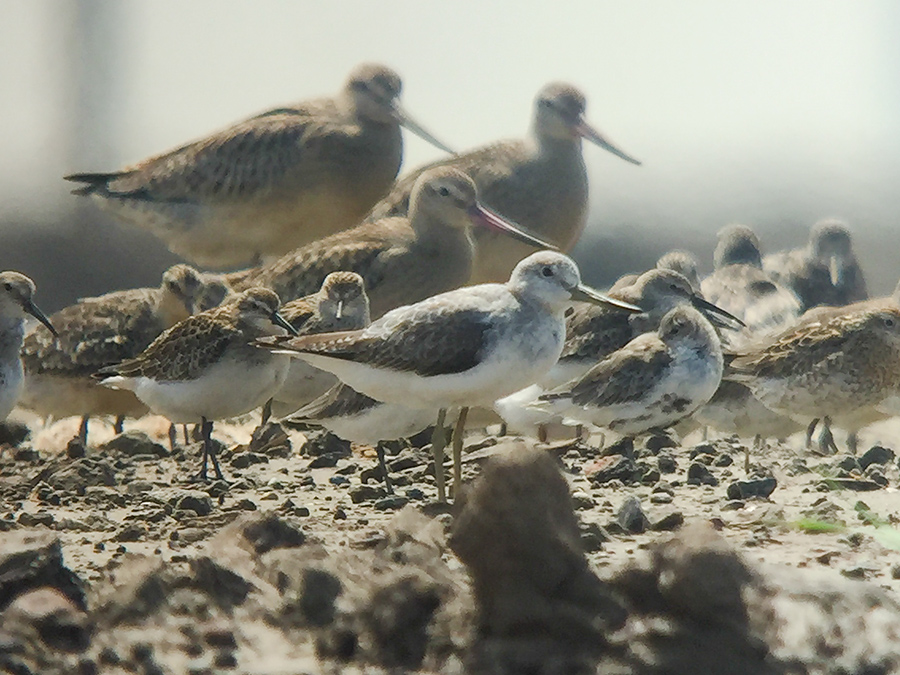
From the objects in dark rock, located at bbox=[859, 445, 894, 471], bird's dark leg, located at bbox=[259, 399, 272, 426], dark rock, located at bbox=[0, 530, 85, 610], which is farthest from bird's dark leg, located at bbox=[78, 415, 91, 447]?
dark rock, located at bbox=[859, 445, 894, 471]

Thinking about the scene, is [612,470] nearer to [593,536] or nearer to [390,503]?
[390,503]

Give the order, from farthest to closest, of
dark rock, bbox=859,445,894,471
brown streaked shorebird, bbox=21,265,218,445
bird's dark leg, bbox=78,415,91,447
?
brown streaked shorebird, bbox=21,265,218,445
bird's dark leg, bbox=78,415,91,447
dark rock, bbox=859,445,894,471

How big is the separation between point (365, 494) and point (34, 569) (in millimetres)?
2289

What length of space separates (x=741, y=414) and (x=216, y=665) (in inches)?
172

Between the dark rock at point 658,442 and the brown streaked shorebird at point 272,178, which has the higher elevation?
the brown streaked shorebird at point 272,178

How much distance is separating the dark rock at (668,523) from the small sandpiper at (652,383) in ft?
4.11

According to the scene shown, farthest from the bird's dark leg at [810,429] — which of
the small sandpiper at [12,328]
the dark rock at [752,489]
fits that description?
the small sandpiper at [12,328]

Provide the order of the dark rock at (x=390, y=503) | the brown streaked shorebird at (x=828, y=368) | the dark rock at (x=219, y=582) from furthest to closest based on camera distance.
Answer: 1. the brown streaked shorebird at (x=828, y=368)
2. the dark rock at (x=390, y=503)
3. the dark rock at (x=219, y=582)

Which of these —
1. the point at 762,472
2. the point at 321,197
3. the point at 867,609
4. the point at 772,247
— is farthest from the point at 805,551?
the point at 772,247

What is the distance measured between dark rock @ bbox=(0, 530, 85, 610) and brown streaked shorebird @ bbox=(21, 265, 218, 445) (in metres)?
3.80

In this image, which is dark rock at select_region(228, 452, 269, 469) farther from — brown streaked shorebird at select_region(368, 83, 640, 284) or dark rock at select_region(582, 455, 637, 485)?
brown streaked shorebird at select_region(368, 83, 640, 284)

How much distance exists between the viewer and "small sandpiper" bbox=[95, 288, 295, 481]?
7219 millimetres

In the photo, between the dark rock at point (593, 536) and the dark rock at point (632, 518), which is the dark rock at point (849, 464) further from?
the dark rock at point (593, 536)

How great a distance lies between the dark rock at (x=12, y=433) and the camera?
907 centimetres
